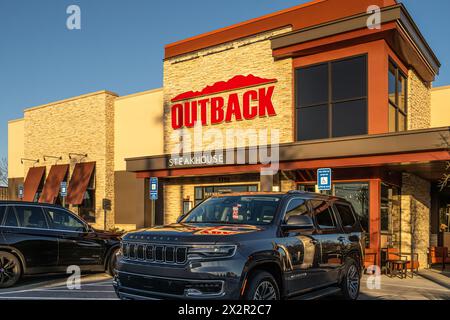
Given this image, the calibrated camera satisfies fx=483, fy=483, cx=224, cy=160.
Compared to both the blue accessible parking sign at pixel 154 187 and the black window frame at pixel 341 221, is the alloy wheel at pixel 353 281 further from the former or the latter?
the blue accessible parking sign at pixel 154 187

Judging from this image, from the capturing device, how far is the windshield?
A: 7098 mm

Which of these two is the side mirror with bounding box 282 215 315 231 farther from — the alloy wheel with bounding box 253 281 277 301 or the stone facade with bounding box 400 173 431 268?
the stone facade with bounding box 400 173 431 268

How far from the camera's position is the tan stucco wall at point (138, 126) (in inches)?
986

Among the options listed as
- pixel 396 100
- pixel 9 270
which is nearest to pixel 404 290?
pixel 396 100

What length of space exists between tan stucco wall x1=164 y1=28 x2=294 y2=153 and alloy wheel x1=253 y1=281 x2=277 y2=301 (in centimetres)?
1164

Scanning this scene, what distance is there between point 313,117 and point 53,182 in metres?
19.0

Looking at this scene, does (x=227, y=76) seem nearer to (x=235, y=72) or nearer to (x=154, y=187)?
(x=235, y=72)

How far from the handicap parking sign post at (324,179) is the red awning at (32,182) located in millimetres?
22930

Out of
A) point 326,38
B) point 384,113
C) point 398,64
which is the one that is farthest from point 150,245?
point 398,64

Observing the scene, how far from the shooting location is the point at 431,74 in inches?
771

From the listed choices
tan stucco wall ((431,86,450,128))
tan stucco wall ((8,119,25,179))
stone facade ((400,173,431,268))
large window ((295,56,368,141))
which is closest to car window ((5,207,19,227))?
large window ((295,56,368,141))

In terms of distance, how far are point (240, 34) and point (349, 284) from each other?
1335 cm

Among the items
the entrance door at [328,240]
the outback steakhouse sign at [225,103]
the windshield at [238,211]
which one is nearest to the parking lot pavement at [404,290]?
the entrance door at [328,240]

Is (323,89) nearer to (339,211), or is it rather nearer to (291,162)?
(291,162)
